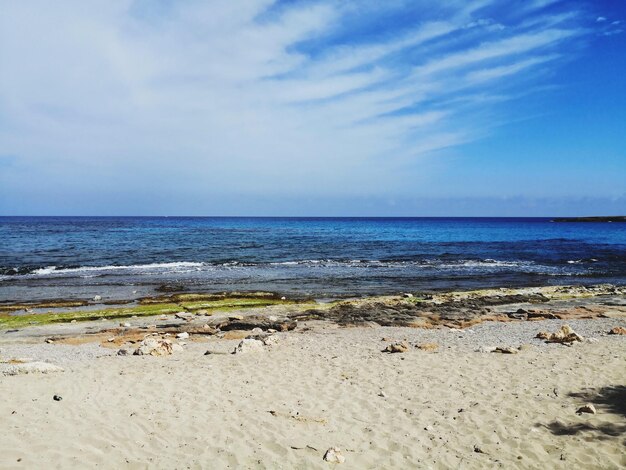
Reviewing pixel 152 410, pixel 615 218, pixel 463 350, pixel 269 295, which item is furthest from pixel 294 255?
pixel 615 218

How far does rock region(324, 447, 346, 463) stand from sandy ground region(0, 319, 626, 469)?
0.09m

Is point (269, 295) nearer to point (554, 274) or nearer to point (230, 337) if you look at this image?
point (230, 337)

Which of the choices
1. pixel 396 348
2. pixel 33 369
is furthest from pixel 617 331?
pixel 33 369

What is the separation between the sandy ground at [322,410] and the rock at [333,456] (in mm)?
88

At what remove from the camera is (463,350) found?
12.7 m

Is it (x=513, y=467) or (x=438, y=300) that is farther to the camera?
(x=438, y=300)

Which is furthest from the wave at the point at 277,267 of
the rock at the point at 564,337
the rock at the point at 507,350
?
the rock at the point at 507,350

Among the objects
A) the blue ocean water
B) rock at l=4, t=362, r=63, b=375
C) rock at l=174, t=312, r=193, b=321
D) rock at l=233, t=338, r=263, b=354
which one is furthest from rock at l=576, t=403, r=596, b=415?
the blue ocean water

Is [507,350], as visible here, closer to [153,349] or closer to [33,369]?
[153,349]

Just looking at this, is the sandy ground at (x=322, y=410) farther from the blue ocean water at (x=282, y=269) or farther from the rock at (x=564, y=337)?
the blue ocean water at (x=282, y=269)

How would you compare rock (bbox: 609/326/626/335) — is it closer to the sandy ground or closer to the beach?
the beach

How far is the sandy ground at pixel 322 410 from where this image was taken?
666 centimetres

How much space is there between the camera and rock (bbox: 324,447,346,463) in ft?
21.5

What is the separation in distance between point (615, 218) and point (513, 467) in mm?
199615
